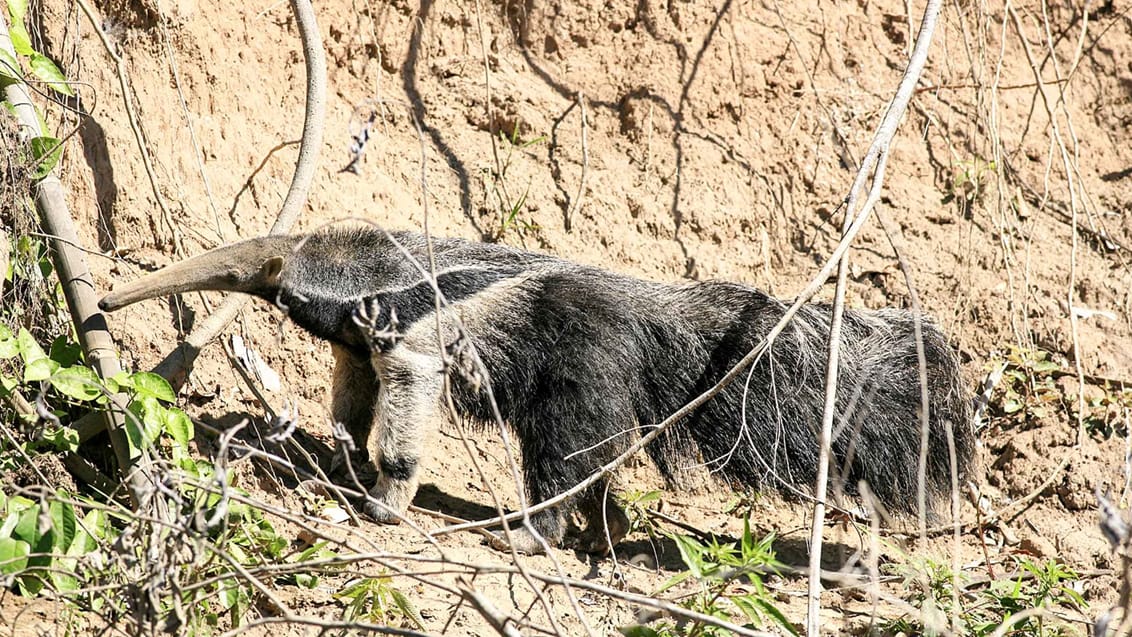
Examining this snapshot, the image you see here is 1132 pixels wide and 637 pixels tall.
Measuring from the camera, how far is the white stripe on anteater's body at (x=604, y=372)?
584 centimetres

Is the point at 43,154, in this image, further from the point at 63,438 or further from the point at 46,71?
the point at 63,438

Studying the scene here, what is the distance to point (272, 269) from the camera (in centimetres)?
566

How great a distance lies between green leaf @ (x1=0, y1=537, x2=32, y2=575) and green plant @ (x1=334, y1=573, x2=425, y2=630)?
1143mm

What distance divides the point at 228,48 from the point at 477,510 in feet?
10.5

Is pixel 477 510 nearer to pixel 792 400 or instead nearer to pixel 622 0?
pixel 792 400

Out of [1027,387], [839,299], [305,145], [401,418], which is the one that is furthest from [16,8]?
[1027,387]

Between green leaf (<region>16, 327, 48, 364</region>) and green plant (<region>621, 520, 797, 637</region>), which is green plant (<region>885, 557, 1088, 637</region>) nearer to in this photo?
green plant (<region>621, 520, 797, 637</region>)

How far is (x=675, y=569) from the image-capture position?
6.11 meters

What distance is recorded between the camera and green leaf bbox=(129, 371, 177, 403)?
15.0 feet

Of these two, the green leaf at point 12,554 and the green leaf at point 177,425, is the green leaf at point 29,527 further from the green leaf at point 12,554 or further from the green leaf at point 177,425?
the green leaf at point 177,425

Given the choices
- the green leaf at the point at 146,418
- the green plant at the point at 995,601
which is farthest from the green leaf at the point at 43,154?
the green plant at the point at 995,601

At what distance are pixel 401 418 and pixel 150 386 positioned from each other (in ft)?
4.84

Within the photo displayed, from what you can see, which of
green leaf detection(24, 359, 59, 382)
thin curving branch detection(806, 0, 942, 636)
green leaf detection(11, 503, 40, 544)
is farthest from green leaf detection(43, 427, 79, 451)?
thin curving branch detection(806, 0, 942, 636)

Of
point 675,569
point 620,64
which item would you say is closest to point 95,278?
point 675,569
